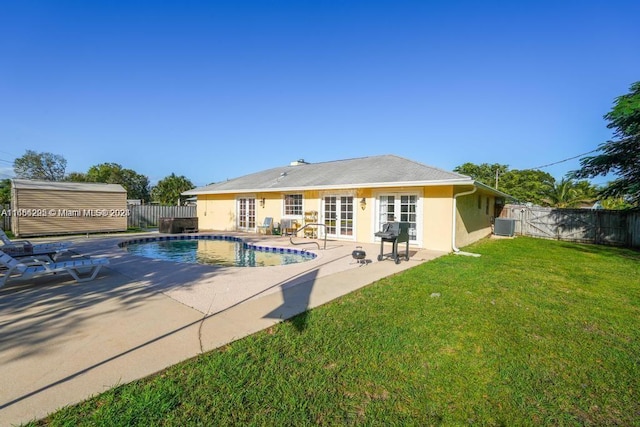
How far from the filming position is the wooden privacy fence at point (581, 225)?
46.2 ft

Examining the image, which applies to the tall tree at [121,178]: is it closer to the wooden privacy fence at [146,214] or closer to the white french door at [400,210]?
the wooden privacy fence at [146,214]

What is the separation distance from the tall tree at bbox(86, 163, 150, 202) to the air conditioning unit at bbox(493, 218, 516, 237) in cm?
4668

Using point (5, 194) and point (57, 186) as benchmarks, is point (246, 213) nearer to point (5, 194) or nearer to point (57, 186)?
point (57, 186)

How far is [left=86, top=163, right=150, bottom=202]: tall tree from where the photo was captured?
44.4 m

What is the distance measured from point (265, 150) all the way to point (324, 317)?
834 inches

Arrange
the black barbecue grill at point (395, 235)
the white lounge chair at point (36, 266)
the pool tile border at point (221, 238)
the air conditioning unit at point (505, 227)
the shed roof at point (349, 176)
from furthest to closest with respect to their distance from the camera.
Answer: the air conditioning unit at point (505, 227) → the shed roof at point (349, 176) → the pool tile border at point (221, 238) → the black barbecue grill at point (395, 235) → the white lounge chair at point (36, 266)

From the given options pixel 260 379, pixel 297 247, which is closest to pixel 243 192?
pixel 297 247

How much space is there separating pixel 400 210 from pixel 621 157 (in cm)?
976

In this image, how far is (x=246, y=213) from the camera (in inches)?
701

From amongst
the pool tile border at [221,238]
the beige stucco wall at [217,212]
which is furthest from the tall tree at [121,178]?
the pool tile border at [221,238]

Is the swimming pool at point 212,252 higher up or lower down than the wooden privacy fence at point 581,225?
lower down

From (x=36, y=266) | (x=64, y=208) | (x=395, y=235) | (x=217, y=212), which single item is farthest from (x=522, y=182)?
(x=64, y=208)

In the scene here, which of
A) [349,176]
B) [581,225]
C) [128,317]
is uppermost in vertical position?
[349,176]

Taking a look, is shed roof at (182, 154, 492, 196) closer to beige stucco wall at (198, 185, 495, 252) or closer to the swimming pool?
beige stucco wall at (198, 185, 495, 252)
